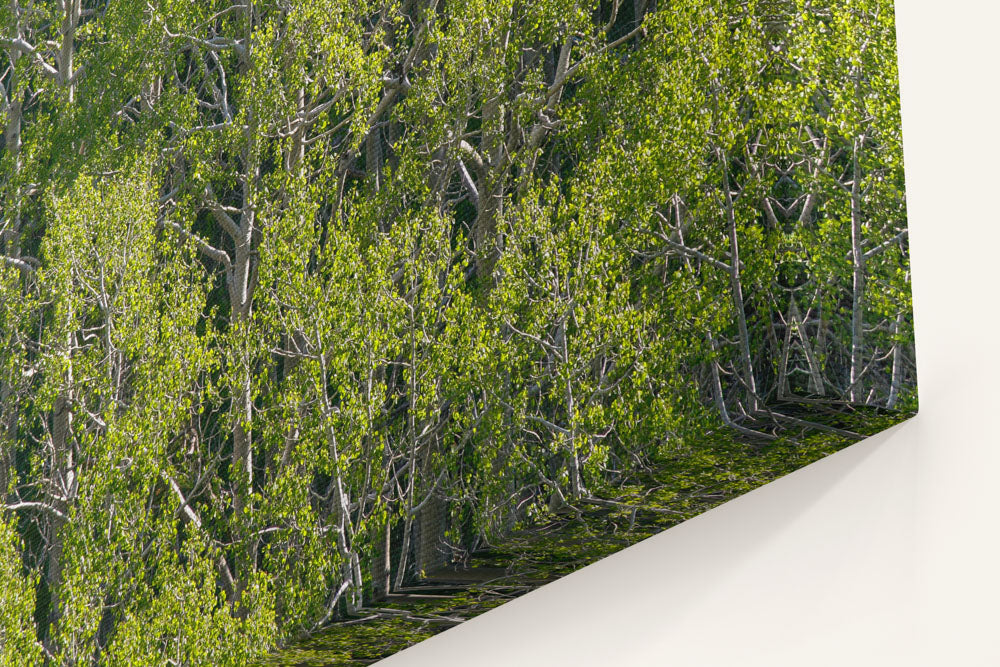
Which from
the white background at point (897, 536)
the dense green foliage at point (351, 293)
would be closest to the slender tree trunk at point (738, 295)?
the dense green foliage at point (351, 293)

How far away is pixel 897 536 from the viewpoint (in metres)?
3.28

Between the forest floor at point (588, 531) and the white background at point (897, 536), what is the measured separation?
9 cm

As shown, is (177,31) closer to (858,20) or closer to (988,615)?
(858,20)

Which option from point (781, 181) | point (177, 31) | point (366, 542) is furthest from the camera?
point (781, 181)

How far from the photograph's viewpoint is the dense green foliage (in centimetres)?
273

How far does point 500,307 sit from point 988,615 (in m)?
1.89

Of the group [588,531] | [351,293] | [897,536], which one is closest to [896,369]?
[897,536]

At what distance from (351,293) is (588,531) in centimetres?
100

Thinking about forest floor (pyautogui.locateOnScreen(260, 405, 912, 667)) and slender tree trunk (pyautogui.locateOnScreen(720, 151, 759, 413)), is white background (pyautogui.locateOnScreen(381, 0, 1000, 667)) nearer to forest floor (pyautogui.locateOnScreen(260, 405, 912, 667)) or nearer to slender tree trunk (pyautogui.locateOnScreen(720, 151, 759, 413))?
forest floor (pyautogui.locateOnScreen(260, 405, 912, 667))

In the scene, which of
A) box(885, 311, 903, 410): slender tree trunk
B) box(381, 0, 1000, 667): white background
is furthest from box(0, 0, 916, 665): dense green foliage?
box(381, 0, 1000, 667): white background

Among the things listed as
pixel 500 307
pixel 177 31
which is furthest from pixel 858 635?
pixel 177 31

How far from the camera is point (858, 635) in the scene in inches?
124

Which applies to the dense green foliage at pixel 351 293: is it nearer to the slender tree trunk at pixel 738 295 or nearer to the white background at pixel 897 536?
the slender tree trunk at pixel 738 295

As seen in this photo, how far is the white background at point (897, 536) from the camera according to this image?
3104 millimetres
